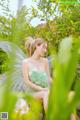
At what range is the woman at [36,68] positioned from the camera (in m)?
4.57

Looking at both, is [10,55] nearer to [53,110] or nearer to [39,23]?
[53,110]

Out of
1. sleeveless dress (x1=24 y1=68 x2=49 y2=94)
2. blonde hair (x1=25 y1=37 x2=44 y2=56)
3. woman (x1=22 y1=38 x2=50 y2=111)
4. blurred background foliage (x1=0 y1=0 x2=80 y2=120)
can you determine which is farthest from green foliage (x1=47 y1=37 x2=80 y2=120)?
blurred background foliage (x1=0 y1=0 x2=80 y2=120)

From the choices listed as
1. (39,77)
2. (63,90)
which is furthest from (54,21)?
(63,90)

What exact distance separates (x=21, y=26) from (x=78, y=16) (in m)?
8.23

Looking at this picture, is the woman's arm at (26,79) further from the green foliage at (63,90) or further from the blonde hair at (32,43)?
the green foliage at (63,90)

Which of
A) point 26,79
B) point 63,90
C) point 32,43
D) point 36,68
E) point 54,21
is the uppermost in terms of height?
point 63,90

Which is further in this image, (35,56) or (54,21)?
(54,21)

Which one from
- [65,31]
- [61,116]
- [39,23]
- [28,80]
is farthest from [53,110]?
[39,23]

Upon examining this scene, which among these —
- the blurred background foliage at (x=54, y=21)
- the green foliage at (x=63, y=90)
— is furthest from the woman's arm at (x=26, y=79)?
the green foliage at (x=63, y=90)

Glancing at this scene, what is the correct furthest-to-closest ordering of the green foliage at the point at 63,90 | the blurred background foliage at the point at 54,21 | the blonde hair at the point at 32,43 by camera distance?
the blurred background foliage at the point at 54,21
the blonde hair at the point at 32,43
the green foliage at the point at 63,90

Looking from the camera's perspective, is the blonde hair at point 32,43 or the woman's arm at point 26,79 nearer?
the woman's arm at point 26,79

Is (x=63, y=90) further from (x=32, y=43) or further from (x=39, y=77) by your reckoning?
(x=32, y=43)

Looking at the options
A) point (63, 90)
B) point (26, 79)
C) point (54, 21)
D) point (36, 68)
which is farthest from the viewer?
point (54, 21)

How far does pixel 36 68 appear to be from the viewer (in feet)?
15.5
